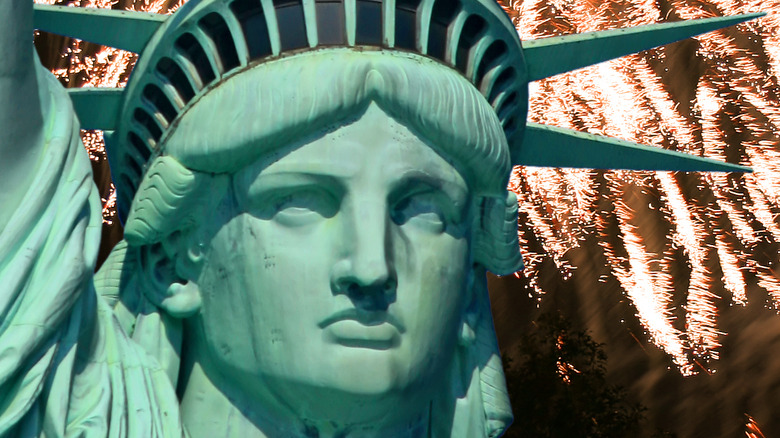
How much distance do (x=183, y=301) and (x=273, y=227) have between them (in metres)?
0.30

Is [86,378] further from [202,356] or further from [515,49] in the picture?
[515,49]

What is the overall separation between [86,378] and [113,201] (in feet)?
8.43

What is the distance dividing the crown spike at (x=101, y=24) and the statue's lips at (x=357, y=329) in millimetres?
863

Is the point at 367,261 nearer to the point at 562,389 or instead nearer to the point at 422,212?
the point at 422,212

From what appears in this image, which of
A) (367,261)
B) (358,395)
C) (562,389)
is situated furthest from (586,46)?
(562,389)

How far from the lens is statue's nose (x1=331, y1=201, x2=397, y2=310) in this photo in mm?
4434

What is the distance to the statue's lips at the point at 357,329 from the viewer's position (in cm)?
447

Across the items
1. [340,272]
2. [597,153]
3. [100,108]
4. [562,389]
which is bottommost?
[562,389]

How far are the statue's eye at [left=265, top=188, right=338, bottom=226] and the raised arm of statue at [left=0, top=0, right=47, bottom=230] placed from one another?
0.56m

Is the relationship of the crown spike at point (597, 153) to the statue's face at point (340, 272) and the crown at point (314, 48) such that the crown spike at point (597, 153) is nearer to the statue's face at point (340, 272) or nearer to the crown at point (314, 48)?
the crown at point (314, 48)

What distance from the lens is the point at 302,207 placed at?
14.9 feet

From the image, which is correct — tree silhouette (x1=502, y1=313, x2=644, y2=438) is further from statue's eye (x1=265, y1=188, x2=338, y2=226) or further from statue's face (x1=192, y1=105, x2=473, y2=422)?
statue's eye (x1=265, y1=188, x2=338, y2=226)

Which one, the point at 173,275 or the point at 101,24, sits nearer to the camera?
the point at 173,275

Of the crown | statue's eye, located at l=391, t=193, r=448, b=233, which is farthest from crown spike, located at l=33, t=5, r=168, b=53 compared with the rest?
statue's eye, located at l=391, t=193, r=448, b=233
